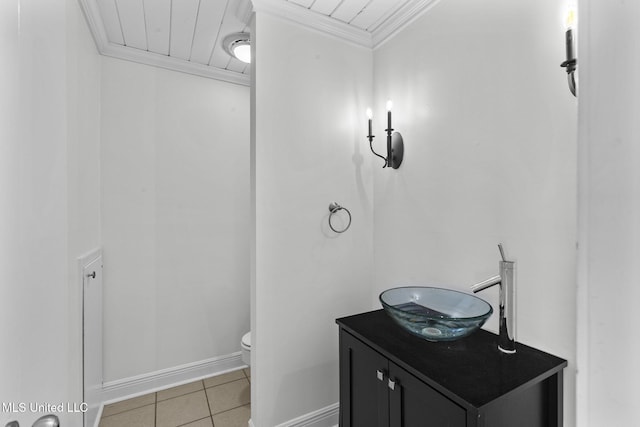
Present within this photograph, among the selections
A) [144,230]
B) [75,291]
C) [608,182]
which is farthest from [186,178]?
[608,182]

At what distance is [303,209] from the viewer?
1741 mm

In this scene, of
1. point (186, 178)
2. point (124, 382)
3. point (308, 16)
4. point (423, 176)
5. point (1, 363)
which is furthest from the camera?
point (186, 178)

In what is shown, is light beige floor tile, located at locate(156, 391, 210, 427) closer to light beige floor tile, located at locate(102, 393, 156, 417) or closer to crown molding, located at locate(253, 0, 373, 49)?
light beige floor tile, located at locate(102, 393, 156, 417)

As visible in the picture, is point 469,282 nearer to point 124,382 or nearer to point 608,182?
point 608,182

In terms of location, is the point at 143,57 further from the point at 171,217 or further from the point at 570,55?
the point at 570,55

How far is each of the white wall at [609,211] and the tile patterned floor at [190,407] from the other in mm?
2068

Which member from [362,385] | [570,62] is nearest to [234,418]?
[362,385]

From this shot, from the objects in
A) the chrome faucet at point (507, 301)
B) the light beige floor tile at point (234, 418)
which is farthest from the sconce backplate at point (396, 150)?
the light beige floor tile at point (234, 418)

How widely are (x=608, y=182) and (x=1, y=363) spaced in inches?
37.5

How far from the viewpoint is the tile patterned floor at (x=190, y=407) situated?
1.88 m

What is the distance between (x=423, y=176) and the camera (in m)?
1.58

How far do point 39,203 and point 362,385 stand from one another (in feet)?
4.36

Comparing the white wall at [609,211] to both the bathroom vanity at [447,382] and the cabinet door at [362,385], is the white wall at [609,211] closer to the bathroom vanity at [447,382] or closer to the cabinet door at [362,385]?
the bathroom vanity at [447,382]

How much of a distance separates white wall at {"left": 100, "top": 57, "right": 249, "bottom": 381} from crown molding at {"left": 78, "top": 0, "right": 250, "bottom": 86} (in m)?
0.05
